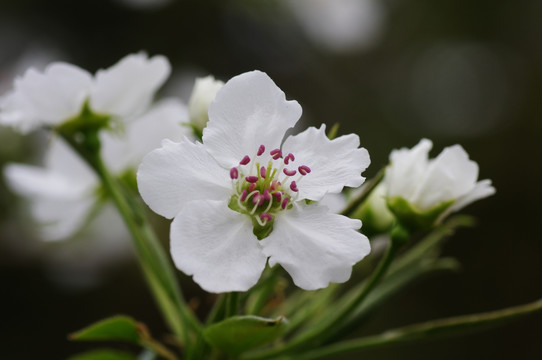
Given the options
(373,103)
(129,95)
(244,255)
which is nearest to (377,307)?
(244,255)

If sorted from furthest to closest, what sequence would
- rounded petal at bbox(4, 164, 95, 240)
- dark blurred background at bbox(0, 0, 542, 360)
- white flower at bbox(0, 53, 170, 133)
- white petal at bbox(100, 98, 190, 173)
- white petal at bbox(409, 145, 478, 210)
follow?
dark blurred background at bbox(0, 0, 542, 360)
rounded petal at bbox(4, 164, 95, 240)
white petal at bbox(100, 98, 190, 173)
white flower at bbox(0, 53, 170, 133)
white petal at bbox(409, 145, 478, 210)

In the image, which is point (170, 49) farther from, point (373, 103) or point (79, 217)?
point (79, 217)

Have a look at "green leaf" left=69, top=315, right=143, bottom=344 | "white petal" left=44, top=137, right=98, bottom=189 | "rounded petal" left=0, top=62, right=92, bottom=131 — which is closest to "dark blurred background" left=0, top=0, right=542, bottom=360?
"white petal" left=44, top=137, right=98, bottom=189

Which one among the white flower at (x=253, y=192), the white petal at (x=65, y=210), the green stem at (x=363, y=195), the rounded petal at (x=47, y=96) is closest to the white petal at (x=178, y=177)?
the white flower at (x=253, y=192)

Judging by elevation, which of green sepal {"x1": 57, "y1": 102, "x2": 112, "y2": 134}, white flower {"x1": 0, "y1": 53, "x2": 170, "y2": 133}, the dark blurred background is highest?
white flower {"x1": 0, "y1": 53, "x2": 170, "y2": 133}

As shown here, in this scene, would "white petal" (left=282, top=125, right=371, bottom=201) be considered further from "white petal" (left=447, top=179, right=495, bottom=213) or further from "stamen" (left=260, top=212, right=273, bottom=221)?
"white petal" (left=447, top=179, right=495, bottom=213)

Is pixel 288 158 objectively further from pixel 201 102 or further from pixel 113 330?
pixel 113 330
